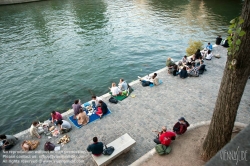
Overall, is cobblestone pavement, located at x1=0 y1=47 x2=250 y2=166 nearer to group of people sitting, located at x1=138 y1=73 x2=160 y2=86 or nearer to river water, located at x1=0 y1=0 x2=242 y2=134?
group of people sitting, located at x1=138 y1=73 x2=160 y2=86

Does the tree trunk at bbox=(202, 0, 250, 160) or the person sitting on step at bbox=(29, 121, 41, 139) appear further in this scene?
the person sitting on step at bbox=(29, 121, 41, 139)

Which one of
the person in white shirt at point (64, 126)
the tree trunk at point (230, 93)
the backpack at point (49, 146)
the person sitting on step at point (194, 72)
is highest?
the tree trunk at point (230, 93)

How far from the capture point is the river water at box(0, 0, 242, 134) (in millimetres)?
16297

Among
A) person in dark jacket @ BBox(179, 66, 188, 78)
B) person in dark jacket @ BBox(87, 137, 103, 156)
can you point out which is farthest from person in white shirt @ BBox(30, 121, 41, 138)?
person in dark jacket @ BBox(179, 66, 188, 78)

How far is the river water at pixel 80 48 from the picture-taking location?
16.3 m

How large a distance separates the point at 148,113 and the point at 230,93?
6.26 meters

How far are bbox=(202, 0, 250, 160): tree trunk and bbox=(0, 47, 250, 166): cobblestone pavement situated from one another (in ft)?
11.0

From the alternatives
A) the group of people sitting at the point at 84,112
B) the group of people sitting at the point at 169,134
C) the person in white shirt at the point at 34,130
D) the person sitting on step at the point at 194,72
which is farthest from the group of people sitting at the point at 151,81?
the person in white shirt at the point at 34,130

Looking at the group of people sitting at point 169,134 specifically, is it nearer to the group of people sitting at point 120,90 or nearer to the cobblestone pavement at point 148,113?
the cobblestone pavement at point 148,113

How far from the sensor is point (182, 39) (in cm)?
2795

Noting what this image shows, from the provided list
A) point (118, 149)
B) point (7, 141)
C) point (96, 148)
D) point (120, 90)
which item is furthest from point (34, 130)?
point (120, 90)

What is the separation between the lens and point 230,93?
6.28 m

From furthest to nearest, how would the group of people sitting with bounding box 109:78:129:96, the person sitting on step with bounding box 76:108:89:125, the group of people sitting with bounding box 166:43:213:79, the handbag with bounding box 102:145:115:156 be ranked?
the group of people sitting with bounding box 166:43:213:79, the group of people sitting with bounding box 109:78:129:96, the person sitting on step with bounding box 76:108:89:125, the handbag with bounding box 102:145:115:156

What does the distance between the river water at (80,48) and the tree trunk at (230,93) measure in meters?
11.0
